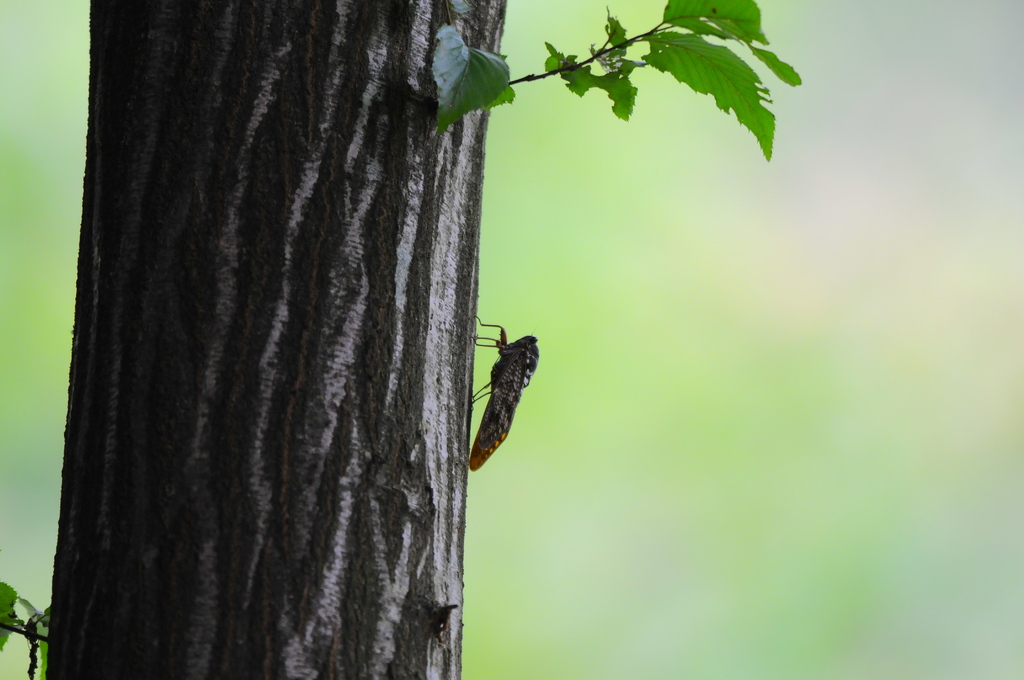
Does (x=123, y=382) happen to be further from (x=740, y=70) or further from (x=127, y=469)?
(x=740, y=70)

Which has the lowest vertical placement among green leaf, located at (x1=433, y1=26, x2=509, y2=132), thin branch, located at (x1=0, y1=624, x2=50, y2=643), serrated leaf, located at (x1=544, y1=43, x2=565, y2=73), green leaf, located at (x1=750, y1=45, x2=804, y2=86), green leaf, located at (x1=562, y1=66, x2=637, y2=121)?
thin branch, located at (x1=0, y1=624, x2=50, y2=643)

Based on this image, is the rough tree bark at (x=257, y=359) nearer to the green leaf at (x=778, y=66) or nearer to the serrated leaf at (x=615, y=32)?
the serrated leaf at (x=615, y=32)

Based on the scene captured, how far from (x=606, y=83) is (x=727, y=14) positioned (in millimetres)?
132

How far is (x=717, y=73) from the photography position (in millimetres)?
753

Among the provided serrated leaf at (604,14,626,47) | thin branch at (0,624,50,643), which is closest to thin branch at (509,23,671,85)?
serrated leaf at (604,14,626,47)

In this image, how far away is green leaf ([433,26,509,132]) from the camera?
24.6 inches

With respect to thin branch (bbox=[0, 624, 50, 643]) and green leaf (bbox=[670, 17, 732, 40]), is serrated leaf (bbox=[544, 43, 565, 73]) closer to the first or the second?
green leaf (bbox=[670, 17, 732, 40])

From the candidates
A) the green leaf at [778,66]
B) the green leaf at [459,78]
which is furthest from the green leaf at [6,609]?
the green leaf at [778,66]

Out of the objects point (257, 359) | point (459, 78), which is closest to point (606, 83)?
point (459, 78)

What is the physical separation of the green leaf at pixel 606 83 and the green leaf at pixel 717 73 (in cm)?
3

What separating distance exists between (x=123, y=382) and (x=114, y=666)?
0.62 ft

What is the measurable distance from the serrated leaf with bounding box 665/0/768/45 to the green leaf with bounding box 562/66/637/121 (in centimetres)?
6

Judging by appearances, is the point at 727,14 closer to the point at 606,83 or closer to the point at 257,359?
the point at 606,83

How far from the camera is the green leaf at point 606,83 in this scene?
2.57 ft
